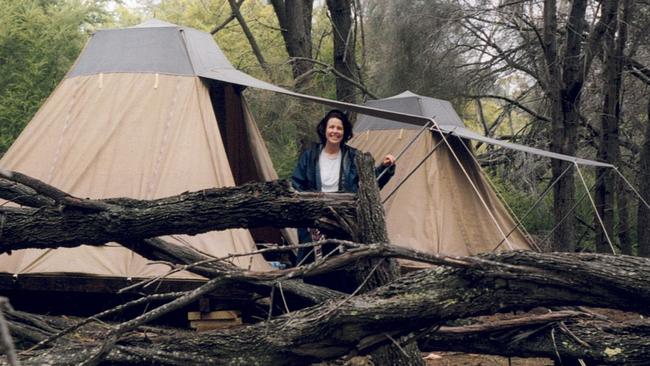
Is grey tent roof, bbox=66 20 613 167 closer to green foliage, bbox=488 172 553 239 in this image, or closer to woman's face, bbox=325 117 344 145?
woman's face, bbox=325 117 344 145

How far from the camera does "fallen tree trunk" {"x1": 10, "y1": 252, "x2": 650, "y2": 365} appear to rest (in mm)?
3451

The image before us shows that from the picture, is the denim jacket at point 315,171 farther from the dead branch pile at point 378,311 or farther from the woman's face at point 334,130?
the dead branch pile at point 378,311

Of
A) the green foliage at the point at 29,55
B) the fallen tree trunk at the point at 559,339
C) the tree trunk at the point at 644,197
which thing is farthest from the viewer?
the green foliage at the point at 29,55

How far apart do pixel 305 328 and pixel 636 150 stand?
7.95 m

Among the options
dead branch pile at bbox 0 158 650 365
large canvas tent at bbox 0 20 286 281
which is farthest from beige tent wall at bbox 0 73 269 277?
dead branch pile at bbox 0 158 650 365

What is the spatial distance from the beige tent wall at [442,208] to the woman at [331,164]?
211 centimetres

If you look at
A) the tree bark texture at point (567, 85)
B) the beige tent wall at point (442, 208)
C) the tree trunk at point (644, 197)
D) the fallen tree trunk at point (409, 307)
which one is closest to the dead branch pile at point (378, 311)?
the fallen tree trunk at point (409, 307)

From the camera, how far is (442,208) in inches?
315

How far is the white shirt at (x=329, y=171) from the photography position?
5.71 metres

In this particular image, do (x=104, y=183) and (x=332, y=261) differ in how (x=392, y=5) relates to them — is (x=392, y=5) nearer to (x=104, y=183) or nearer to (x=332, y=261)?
(x=104, y=183)

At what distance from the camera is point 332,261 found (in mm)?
3539

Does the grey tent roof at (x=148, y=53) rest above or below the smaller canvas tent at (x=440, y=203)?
above

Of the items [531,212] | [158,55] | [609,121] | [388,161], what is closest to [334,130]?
[388,161]

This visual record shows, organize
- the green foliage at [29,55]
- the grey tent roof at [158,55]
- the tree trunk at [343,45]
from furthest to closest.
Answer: the tree trunk at [343,45] → the green foliage at [29,55] → the grey tent roof at [158,55]
